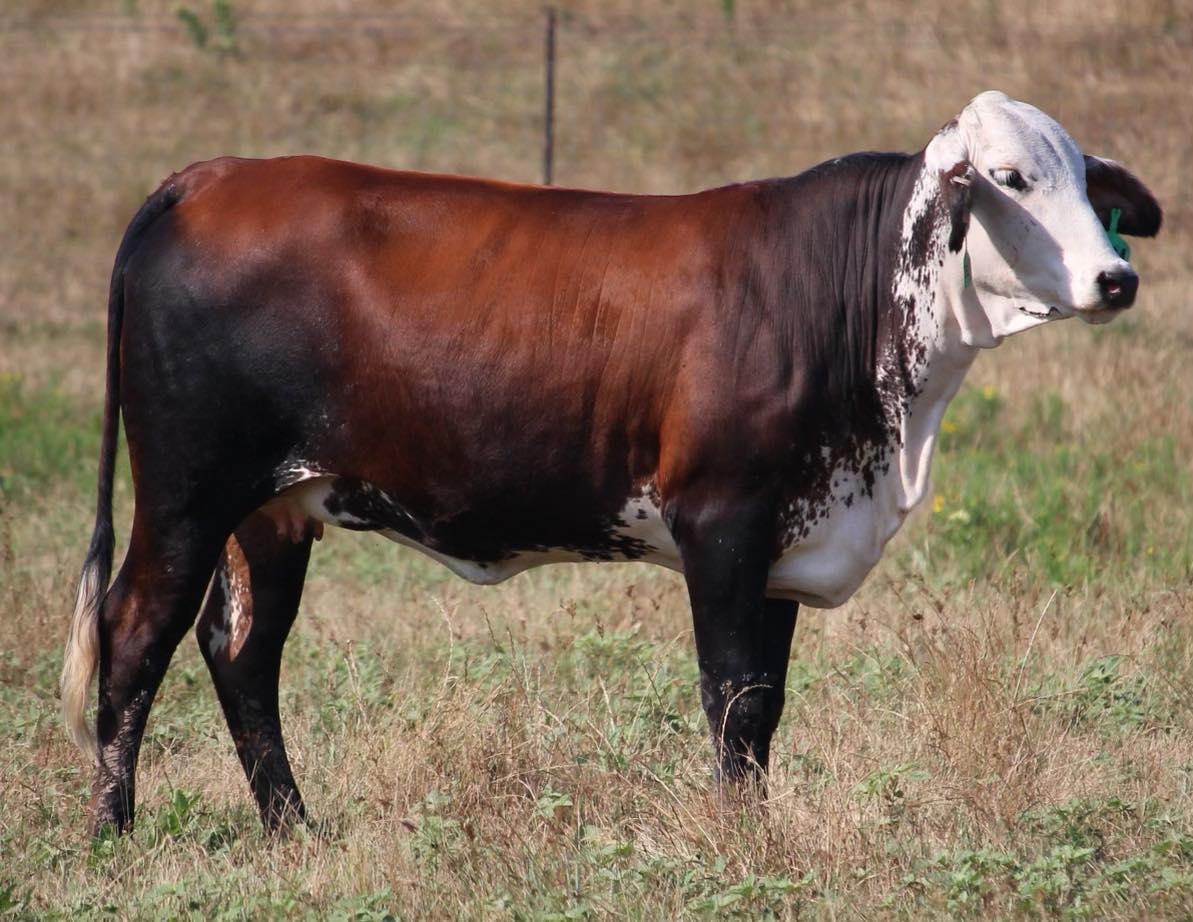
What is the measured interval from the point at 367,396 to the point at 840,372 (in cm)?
124

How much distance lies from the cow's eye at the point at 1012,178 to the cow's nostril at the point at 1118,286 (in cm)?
31

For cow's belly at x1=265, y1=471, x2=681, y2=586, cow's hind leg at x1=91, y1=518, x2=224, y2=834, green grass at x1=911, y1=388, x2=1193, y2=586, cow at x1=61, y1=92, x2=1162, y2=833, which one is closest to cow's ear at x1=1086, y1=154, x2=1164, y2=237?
cow at x1=61, y1=92, x2=1162, y2=833

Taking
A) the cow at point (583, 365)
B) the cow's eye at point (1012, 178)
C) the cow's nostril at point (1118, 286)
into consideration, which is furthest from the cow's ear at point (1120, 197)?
the cow's nostril at point (1118, 286)

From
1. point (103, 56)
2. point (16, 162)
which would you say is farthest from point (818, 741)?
point (103, 56)

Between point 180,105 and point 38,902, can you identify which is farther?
point 180,105

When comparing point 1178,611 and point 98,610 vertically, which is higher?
point 98,610

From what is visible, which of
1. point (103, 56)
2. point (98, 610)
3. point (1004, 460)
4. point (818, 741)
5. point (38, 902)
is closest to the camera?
point (38, 902)

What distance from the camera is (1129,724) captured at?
16.4ft

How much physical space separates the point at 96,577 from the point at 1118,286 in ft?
9.21

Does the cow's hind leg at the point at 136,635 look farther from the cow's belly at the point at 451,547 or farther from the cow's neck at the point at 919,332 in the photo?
the cow's neck at the point at 919,332

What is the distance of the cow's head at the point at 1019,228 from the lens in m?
3.95

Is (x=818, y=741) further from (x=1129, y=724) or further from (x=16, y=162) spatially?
(x=16, y=162)

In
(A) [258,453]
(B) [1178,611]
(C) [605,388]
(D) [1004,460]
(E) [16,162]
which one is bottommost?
(E) [16,162]

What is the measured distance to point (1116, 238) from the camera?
166 inches
